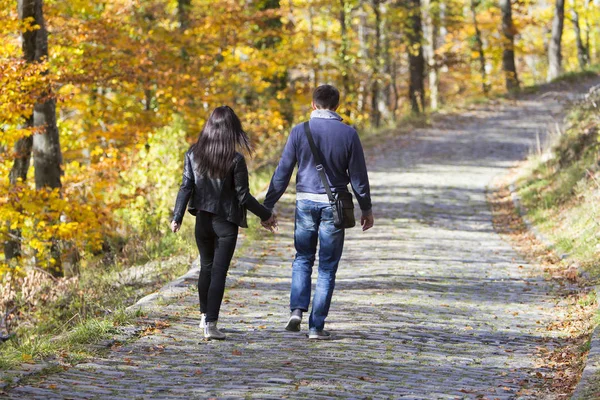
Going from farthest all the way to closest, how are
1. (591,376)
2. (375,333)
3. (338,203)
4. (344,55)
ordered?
(344,55) → (375,333) → (338,203) → (591,376)

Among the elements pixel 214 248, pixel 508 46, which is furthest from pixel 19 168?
pixel 508 46

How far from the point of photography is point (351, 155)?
789 centimetres

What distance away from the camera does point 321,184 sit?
7863mm

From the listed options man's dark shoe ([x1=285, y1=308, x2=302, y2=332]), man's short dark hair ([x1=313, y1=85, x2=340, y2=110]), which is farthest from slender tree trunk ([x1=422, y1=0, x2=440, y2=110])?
man's dark shoe ([x1=285, y1=308, x2=302, y2=332])

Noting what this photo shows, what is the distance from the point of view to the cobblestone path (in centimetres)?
650

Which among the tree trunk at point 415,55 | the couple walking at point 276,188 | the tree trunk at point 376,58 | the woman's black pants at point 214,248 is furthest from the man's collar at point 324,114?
the tree trunk at point 415,55

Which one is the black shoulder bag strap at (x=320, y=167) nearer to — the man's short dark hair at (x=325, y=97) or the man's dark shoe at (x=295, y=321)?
the man's short dark hair at (x=325, y=97)

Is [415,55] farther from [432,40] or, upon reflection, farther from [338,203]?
[338,203]

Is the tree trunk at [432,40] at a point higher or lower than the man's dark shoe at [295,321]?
higher

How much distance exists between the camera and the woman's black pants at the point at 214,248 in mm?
7914

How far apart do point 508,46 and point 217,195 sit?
33.4m

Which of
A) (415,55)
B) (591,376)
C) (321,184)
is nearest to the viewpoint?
(591,376)

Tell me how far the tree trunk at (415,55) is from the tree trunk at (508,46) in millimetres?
4498

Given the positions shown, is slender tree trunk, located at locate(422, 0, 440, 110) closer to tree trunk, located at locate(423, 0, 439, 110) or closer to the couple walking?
tree trunk, located at locate(423, 0, 439, 110)
